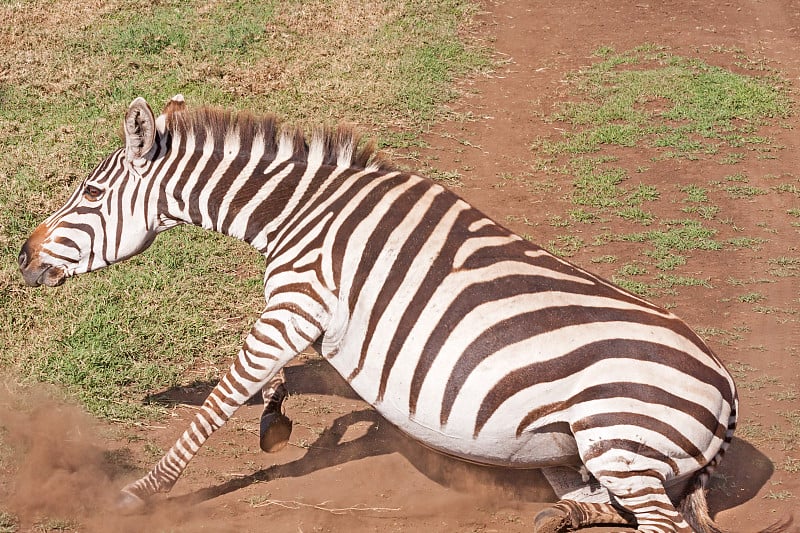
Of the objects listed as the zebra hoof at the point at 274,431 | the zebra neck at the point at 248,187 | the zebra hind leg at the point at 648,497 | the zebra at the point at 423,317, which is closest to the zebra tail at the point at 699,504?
the zebra at the point at 423,317

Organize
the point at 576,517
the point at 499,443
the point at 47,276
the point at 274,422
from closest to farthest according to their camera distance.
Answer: the point at 499,443
the point at 576,517
the point at 47,276
the point at 274,422

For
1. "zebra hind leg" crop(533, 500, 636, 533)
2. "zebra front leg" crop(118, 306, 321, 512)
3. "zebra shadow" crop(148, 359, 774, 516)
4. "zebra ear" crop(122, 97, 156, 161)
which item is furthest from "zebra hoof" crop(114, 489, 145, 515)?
"zebra hind leg" crop(533, 500, 636, 533)

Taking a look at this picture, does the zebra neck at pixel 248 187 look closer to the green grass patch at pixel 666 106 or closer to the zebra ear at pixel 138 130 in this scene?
the zebra ear at pixel 138 130

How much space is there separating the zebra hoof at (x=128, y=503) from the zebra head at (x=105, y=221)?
4.61 feet

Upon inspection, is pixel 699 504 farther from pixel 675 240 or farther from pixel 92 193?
pixel 675 240

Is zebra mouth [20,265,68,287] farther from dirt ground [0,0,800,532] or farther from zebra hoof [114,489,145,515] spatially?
zebra hoof [114,489,145,515]

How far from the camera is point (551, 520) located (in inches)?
195

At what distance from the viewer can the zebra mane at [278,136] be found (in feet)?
17.6

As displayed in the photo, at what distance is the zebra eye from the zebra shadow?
1.69m

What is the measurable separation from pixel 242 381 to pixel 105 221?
52.8 inches

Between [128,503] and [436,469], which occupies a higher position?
[128,503]

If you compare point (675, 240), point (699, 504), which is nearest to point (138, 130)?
point (699, 504)

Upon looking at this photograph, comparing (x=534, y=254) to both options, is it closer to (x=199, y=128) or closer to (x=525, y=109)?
(x=199, y=128)

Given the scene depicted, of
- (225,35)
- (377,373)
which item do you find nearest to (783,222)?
(377,373)
